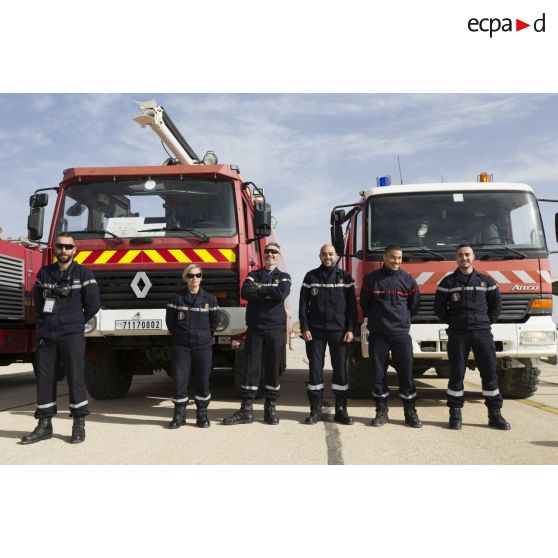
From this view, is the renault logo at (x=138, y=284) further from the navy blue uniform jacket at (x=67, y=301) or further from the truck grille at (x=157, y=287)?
the navy blue uniform jacket at (x=67, y=301)

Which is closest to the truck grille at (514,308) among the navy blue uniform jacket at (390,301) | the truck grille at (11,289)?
the navy blue uniform jacket at (390,301)

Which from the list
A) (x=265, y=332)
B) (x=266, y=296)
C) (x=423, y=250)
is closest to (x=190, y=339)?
(x=265, y=332)

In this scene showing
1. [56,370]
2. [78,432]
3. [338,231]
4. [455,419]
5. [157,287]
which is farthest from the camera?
[338,231]

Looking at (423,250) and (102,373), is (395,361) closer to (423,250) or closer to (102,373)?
(423,250)

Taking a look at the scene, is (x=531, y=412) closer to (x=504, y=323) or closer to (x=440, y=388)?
(x=504, y=323)

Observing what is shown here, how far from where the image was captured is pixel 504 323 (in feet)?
19.4

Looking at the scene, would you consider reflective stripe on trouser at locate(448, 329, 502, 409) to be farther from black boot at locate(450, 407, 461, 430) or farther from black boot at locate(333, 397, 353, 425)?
black boot at locate(333, 397, 353, 425)

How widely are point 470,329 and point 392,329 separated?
732mm

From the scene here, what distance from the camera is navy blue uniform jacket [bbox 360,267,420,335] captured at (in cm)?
545

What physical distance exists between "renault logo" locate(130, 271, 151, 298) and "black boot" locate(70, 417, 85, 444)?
164cm

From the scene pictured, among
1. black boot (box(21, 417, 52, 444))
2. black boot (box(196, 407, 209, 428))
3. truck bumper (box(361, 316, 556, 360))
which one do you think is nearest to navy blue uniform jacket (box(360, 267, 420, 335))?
truck bumper (box(361, 316, 556, 360))

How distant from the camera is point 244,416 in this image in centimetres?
552

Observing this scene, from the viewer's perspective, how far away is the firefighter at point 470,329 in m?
5.32

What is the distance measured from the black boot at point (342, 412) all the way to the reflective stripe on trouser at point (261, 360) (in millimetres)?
615
